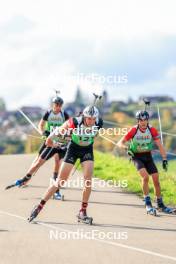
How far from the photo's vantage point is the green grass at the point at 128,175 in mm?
17078

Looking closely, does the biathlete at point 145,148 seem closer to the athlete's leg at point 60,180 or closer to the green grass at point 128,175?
the green grass at point 128,175

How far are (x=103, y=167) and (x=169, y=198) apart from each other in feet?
20.6

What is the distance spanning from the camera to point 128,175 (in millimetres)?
20188

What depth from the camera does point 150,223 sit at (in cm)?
1300

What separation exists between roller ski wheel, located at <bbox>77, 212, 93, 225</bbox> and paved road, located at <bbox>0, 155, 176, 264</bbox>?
0.10m

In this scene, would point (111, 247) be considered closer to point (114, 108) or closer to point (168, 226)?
point (168, 226)

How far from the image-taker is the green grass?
17.1m

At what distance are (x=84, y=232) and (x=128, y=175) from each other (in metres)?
8.57

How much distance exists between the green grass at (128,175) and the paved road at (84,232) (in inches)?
31.8

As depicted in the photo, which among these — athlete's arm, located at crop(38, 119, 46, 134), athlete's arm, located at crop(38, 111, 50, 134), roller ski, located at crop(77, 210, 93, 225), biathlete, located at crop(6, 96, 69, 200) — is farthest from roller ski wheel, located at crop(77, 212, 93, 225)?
athlete's arm, located at crop(38, 119, 46, 134)

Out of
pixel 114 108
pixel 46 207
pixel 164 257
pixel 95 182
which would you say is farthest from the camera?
pixel 114 108

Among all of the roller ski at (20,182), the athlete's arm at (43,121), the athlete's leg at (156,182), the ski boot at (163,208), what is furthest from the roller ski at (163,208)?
the athlete's arm at (43,121)

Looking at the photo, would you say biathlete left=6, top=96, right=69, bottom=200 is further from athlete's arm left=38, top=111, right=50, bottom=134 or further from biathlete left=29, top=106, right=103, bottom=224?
biathlete left=29, top=106, right=103, bottom=224

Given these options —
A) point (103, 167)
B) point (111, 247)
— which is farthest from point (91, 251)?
point (103, 167)
